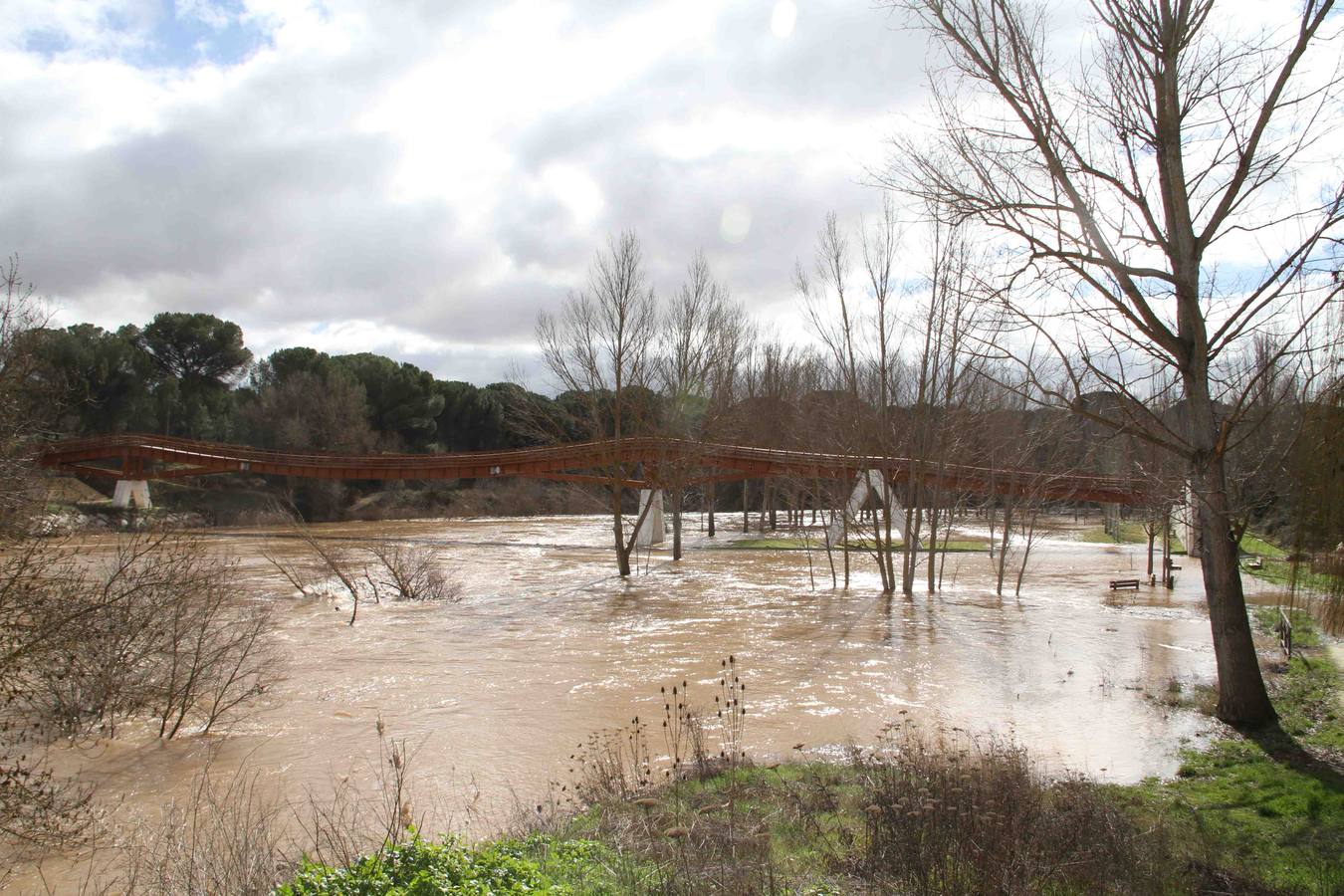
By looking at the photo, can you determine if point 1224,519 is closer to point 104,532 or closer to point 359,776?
point 359,776

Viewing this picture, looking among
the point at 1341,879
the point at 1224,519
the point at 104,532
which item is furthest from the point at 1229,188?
the point at 104,532

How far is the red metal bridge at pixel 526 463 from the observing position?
28250mm

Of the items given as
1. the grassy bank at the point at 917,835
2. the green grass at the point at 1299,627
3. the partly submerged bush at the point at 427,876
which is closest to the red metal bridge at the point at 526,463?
the green grass at the point at 1299,627

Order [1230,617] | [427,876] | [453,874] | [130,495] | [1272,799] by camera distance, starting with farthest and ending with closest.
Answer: [130,495] < [1230,617] < [1272,799] < [453,874] < [427,876]

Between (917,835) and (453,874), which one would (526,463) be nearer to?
(917,835)

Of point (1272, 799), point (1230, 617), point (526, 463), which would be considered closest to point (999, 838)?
point (1272, 799)

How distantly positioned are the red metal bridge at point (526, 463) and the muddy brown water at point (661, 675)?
157 inches

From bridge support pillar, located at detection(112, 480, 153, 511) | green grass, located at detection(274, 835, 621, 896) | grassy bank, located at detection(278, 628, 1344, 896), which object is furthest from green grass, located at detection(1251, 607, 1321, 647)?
bridge support pillar, located at detection(112, 480, 153, 511)

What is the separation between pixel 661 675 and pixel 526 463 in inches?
1315

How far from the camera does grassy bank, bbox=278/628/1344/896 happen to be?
14.8 ft

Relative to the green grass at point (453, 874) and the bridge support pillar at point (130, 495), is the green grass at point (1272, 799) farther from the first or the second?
the bridge support pillar at point (130, 495)

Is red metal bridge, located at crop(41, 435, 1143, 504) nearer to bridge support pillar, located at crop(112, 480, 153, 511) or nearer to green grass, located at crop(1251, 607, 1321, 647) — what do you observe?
bridge support pillar, located at crop(112, 480, 153, 511)

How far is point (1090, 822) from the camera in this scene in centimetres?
570

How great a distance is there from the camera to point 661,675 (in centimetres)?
1358
